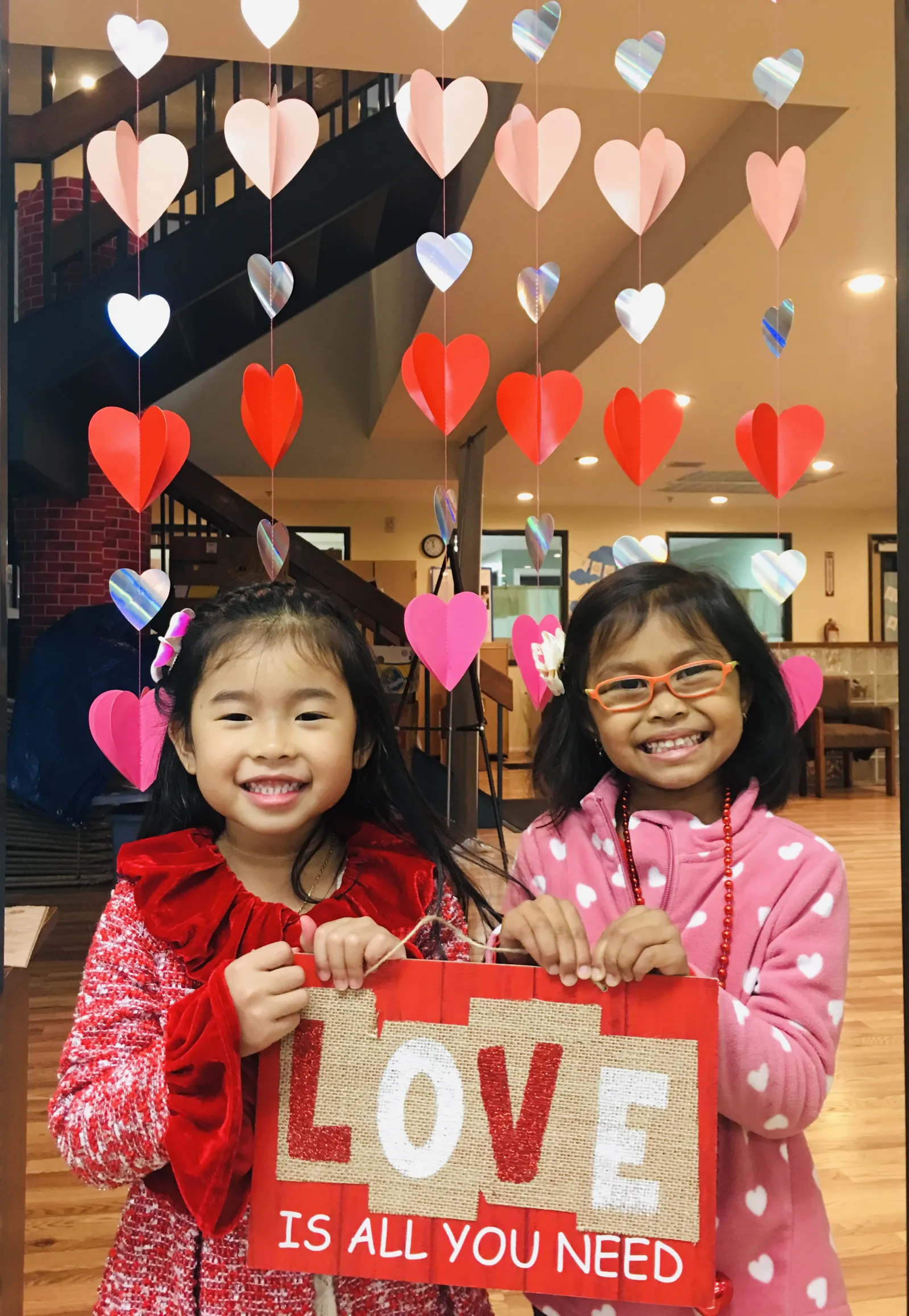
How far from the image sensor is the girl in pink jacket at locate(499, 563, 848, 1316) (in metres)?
0.76

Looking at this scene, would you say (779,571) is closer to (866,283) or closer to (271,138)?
(271,138)

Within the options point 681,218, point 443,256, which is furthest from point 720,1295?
point 681,218

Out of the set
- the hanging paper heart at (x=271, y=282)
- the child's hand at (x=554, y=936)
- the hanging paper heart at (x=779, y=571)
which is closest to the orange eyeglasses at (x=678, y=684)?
the child's hand at (x=554, y=936)

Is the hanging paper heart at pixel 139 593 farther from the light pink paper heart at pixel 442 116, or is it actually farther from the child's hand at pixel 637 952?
the child's hand at pixel 637 952

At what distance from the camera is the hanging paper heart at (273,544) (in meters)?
1.15

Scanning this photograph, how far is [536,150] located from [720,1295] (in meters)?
1.21

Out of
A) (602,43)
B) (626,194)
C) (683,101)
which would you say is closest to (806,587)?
(683,101)

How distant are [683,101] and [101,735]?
85.7 inches

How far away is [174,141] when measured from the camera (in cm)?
105

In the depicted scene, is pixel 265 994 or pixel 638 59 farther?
pixel 638 59

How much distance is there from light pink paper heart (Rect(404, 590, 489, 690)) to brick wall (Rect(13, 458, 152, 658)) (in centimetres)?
406

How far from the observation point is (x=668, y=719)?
878mm

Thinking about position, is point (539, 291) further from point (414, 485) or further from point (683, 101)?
point (414, 485)

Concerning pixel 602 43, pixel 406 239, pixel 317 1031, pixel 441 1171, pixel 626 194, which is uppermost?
pixel 406 239
